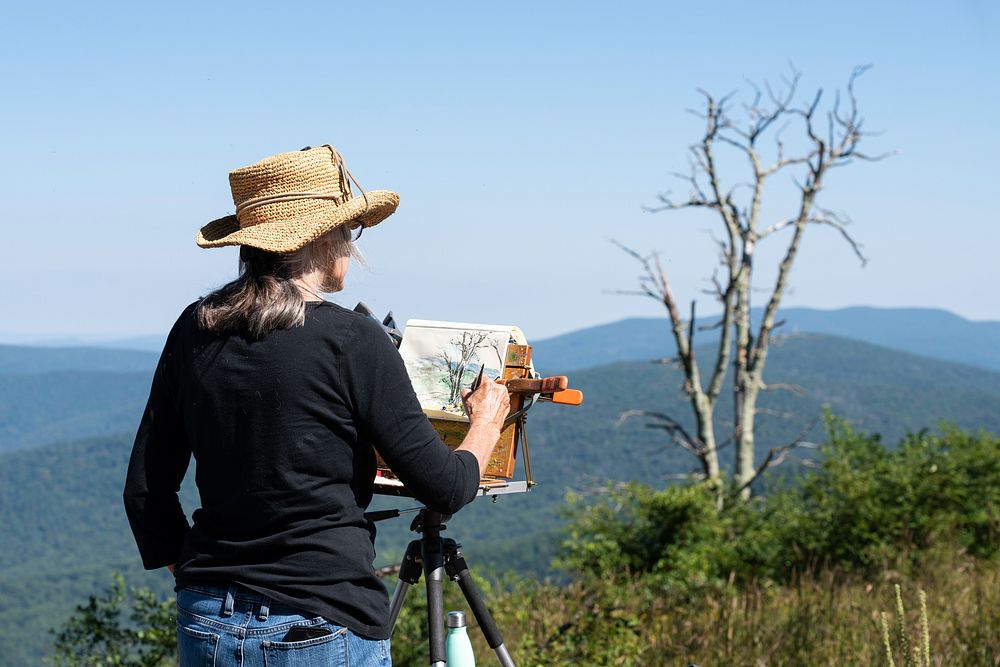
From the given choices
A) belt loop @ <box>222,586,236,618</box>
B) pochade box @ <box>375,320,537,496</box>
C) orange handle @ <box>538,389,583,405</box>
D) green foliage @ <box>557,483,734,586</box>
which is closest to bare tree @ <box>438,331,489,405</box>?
pochade box @ <box>375,320,537,496</box>

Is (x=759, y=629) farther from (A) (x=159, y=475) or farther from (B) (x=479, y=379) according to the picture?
(A) (x=159, y=475)

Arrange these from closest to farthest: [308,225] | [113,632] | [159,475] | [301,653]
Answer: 1. [301,653]
2. [308,225]
3. [159,475]
4. [113,632]

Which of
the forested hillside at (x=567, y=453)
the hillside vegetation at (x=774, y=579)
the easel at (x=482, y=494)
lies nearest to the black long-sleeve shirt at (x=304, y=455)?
the easel at (x=482, y=494)

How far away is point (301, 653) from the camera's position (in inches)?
69.2

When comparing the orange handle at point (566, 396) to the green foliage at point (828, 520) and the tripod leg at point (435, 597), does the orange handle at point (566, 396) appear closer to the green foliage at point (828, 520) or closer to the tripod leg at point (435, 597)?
the tripod leg at point (435, 597)

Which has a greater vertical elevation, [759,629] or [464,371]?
[464,371]

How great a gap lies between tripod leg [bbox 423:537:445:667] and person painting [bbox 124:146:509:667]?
0.43m

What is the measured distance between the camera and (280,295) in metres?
1.81

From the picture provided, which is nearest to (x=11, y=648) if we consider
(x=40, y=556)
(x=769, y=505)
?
(x=40, y=556)

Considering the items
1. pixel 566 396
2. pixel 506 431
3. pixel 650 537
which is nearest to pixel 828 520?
pixel 650 537

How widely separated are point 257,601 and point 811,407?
420 feet

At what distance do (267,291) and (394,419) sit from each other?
33cm

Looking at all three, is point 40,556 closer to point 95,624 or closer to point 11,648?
point 11,648

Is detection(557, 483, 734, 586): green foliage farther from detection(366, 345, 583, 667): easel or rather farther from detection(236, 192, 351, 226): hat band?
detection(236, 192, 351, 226): hat band
